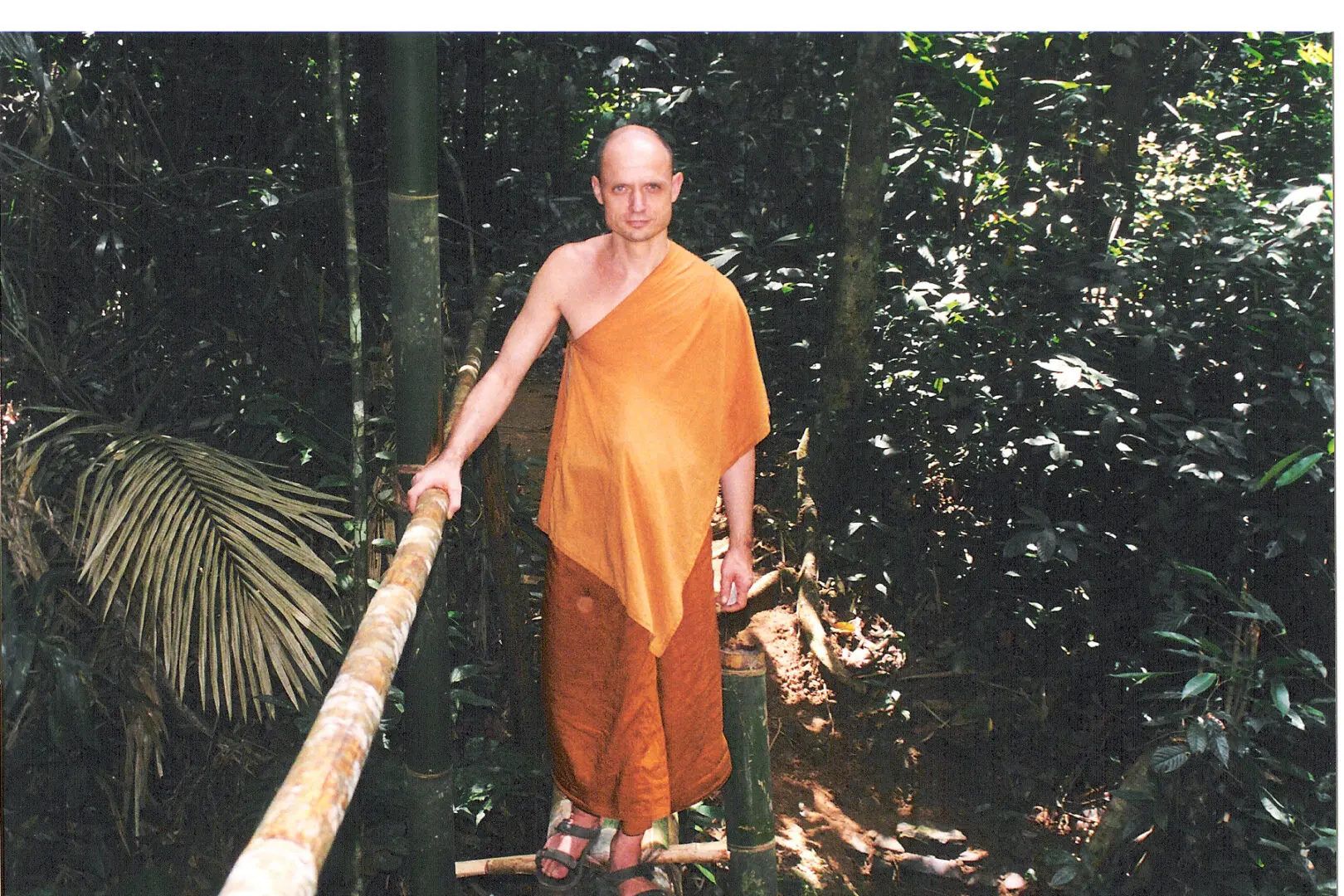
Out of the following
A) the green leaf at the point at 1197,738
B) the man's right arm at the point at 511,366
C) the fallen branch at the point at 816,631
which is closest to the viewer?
the man's right arm at the point at 511,366

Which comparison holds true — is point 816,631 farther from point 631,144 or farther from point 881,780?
point 631,144

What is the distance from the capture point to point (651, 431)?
7.24 ft

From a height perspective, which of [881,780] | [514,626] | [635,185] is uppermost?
[635,185]

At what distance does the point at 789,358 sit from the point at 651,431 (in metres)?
0.73

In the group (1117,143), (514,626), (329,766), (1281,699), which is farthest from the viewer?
(514,626)

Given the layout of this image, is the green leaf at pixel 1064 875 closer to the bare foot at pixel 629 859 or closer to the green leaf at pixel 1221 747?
the green leaf at pixel 1221 747

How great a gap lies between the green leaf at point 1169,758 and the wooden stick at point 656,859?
3.26ft

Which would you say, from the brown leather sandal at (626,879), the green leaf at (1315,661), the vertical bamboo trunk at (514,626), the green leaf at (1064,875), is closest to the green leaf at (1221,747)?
the green leaf at (1315,661)

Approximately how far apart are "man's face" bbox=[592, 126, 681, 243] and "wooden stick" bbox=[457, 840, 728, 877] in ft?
3.90

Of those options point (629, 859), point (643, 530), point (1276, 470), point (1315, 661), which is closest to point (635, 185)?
Answer: point (643, 530)

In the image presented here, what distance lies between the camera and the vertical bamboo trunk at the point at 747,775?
238 centimetres

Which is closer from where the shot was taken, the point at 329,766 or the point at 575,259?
the point at 329,766

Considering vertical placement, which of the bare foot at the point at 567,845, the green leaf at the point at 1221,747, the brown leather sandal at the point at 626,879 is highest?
the green leaf at the point at 1221,747

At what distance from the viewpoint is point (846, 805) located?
3.31m
